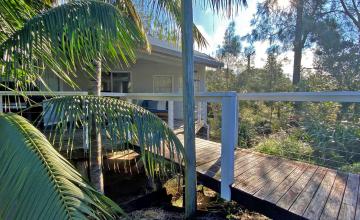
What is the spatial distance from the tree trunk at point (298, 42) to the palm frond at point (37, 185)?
1559 cm

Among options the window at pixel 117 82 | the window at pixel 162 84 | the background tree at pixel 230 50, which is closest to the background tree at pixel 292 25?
the background tree at pixel 230 50

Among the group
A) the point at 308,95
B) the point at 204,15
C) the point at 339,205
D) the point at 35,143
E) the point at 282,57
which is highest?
the point at 282,57

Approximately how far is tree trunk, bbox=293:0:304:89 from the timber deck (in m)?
12.3

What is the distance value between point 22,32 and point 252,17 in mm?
16760

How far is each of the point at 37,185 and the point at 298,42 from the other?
16776mm

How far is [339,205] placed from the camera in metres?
2.95

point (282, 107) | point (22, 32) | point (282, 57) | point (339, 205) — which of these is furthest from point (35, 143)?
point (282, 57)

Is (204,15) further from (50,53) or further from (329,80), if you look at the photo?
(329,80)

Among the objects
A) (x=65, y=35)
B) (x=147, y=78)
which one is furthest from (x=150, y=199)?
(x=147, y=78)

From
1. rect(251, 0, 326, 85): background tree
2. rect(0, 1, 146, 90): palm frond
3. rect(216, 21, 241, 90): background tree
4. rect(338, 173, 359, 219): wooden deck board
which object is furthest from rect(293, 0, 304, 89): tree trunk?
rect(0, 1, 146, 90): palm frond

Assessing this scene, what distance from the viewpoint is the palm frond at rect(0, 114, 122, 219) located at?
A: 4.61ft

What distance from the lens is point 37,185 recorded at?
4.87 feet

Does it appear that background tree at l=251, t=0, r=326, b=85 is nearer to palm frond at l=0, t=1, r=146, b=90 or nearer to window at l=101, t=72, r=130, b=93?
window at l=101, t=72, r=130, b=93

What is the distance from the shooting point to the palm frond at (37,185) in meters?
1.40
